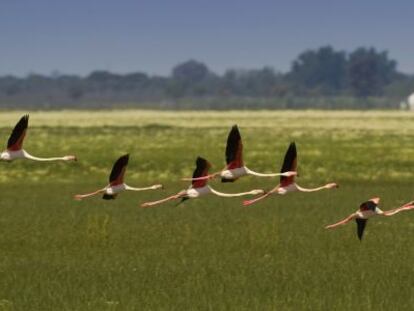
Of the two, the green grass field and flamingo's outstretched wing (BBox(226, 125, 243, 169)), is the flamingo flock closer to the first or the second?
flamingo's outstretched wing (BBox(226, 125, 243, 169))

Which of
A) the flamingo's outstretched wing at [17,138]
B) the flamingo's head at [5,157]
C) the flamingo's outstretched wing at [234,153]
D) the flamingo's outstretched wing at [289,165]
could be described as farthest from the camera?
the flamingo's outstretched wing at [17,138]

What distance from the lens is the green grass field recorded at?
2861cm

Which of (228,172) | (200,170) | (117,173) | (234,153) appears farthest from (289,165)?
(117,173)

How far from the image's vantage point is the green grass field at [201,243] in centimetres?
2861

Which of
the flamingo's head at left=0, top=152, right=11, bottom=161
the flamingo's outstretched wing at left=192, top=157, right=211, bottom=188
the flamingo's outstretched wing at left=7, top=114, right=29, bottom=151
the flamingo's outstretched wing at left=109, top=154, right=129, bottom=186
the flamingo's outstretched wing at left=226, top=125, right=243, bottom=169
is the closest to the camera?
the flamingo's outstretched wing at left=192, top=157, right=211, bottom=188

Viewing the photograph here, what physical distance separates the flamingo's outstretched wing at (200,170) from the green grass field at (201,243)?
26.8 feet

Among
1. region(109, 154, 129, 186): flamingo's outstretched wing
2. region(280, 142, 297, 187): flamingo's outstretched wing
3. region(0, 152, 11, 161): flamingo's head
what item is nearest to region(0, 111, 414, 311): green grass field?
region(280, 142, 297, 187): flamingo's outstretched wing

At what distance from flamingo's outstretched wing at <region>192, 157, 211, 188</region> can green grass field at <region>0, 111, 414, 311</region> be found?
321 inches

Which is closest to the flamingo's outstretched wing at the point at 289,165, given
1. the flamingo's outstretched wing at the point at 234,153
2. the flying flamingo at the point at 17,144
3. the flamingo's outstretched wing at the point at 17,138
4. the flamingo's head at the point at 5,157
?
the flamingo's outstretched wing at the point at 234,153

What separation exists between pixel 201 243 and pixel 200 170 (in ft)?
72.3

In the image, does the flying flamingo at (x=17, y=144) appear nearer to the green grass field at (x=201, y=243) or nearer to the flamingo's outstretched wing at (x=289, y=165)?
the flamingo's outstretched wing at (x=289, y=165)

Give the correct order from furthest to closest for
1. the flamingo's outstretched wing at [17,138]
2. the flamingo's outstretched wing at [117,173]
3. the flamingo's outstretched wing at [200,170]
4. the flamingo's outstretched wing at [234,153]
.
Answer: the flamingo's outstretched wing at [17,138]
the flamingo's outstretched wing at [117,173]
the flamingo's outstretched wing at [234,153]
the flamingo's outstretched wing at [200,170]

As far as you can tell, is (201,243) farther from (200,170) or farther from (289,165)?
(200,170)

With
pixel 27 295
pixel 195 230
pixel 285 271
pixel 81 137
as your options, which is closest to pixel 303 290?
pixel 285 271
